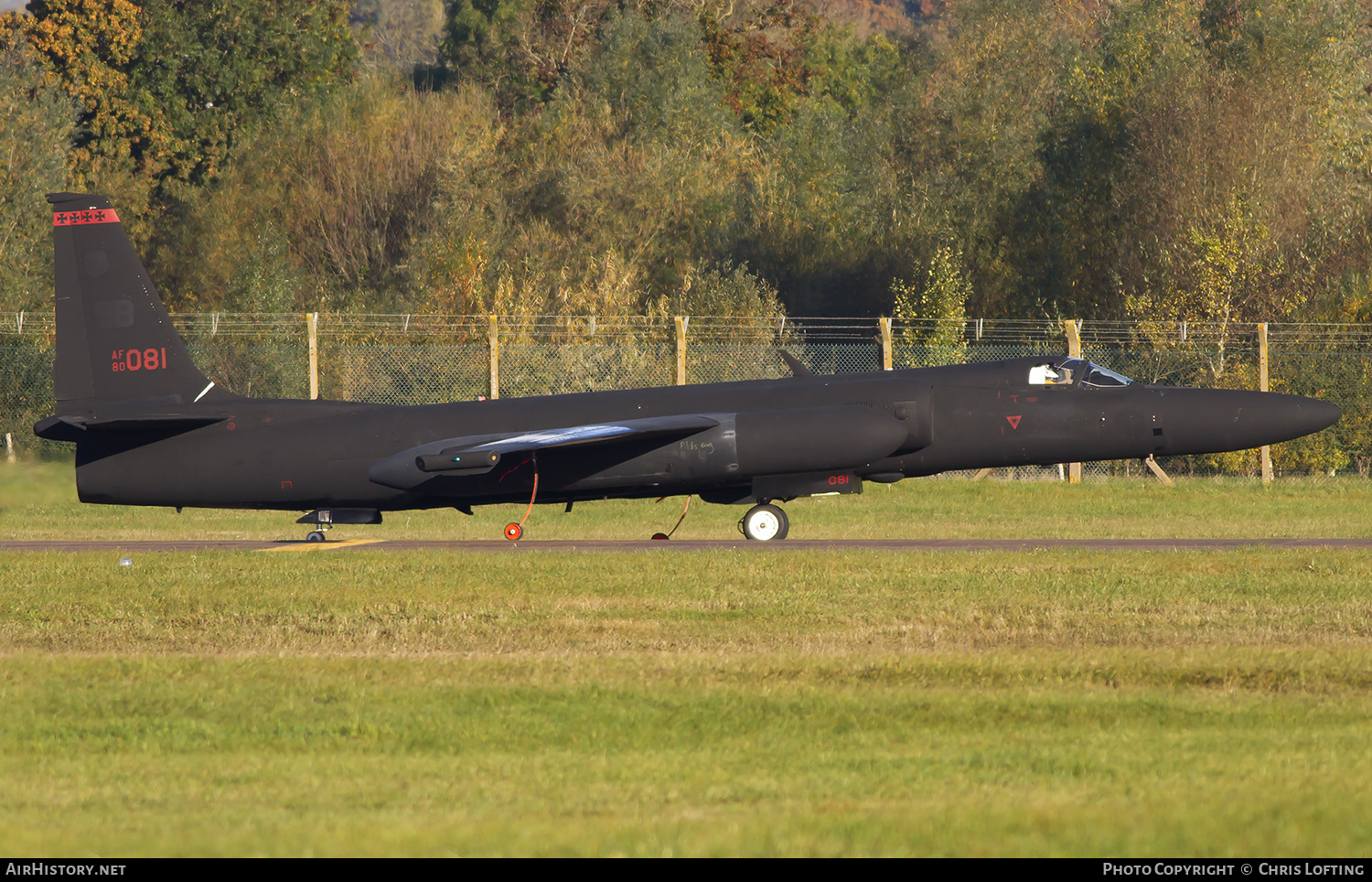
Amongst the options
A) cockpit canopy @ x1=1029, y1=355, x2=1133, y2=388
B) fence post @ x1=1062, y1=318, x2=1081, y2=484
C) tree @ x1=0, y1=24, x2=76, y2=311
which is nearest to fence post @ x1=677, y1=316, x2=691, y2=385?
fence post @ x1=1062, y1=318, x2=1081, y2=484

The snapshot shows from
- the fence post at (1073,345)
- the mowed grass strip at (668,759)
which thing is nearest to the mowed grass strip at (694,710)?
the mowed grass strip at (668,759)

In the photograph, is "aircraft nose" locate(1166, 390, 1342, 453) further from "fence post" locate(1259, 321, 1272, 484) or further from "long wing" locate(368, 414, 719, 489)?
"fence post" locate(1259, 321, 1272, 484)

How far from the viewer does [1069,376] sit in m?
20.9

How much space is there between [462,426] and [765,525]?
4364mm

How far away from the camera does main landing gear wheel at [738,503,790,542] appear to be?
→ 21.2 m

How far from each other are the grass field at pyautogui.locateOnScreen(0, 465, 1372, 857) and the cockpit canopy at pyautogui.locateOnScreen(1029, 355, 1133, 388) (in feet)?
10.4

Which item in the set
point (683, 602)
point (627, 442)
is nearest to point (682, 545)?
point (627, 442)

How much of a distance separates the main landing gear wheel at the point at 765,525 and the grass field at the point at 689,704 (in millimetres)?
2636

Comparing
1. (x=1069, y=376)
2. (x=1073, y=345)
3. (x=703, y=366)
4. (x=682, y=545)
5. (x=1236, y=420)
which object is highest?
(x=1073, y=345)

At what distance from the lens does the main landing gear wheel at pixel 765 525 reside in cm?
2123

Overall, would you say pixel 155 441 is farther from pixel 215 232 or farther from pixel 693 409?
pixel 215 232

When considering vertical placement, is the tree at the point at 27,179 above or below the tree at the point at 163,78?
below

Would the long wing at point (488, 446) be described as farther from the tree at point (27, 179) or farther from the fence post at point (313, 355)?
the tree at point (27, 179)

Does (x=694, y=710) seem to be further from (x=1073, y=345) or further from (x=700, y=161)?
(x=700, y=161)
